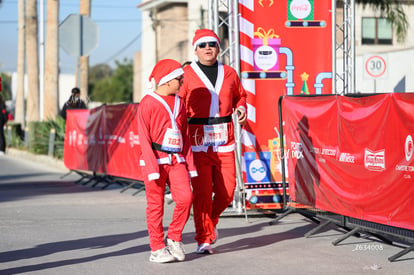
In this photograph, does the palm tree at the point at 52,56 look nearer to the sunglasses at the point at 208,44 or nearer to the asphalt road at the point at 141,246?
the asphalt road at the point at 141,246

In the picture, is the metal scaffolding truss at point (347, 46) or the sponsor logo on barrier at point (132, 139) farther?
the sponsor logo on barrier at point (132, 139)

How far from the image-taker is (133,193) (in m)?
15.5

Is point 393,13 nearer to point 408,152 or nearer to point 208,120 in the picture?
point 208,120

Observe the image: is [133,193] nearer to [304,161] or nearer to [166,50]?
[304,161]

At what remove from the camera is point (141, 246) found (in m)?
A: 9.08

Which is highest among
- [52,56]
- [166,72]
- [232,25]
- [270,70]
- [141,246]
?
[52,56]

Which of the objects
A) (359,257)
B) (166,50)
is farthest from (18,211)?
(166,50)

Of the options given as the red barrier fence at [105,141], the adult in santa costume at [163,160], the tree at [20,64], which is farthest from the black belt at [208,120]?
the tree at [20,64]

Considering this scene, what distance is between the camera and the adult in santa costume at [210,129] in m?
8.55

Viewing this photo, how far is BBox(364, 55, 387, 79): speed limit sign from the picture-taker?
76.5 ft

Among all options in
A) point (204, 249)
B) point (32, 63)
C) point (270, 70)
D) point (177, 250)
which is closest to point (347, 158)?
point (204, 249)

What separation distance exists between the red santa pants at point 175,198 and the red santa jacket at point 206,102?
2.14ft

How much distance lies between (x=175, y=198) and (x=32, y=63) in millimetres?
29822

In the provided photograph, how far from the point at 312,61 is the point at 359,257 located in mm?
4111
